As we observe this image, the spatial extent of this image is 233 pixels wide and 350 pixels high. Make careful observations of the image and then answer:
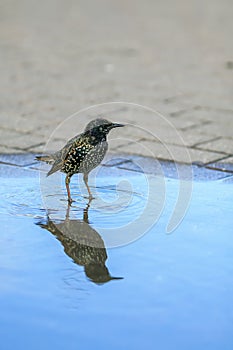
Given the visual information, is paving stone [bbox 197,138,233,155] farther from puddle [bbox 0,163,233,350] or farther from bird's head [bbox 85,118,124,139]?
bird's head [bbox 85,118,124,139]

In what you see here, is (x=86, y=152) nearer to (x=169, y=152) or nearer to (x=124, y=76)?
(x=169, y=152)

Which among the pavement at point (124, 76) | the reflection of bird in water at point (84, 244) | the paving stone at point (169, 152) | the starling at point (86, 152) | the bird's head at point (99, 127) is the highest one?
the bird's head at point (99, 127)

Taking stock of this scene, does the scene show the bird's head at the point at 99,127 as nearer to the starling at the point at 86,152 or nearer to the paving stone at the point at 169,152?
the starling at the point at 86,152

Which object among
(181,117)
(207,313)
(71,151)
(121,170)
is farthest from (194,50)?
(207,313)

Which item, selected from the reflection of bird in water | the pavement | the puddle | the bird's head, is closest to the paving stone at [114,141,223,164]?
the pavement

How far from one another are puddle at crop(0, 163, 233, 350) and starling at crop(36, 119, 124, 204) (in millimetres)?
217

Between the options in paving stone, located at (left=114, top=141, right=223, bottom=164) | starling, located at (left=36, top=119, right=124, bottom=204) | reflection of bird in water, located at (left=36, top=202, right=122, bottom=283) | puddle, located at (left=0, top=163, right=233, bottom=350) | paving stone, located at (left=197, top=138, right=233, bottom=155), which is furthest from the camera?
paving stone, located at (left=197, top=138, right=233, bottom=155)

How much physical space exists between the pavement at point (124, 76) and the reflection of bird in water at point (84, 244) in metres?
1.70

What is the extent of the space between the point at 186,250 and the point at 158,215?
24.0 inches

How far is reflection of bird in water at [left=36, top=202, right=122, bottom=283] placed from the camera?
165 inches

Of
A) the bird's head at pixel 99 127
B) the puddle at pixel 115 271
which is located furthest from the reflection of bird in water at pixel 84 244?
the bird's head at pixel 99 127

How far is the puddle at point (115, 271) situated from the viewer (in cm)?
351

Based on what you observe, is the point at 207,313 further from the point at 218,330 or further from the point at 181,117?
the point at 181,117

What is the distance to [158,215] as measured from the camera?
504 centimetres
